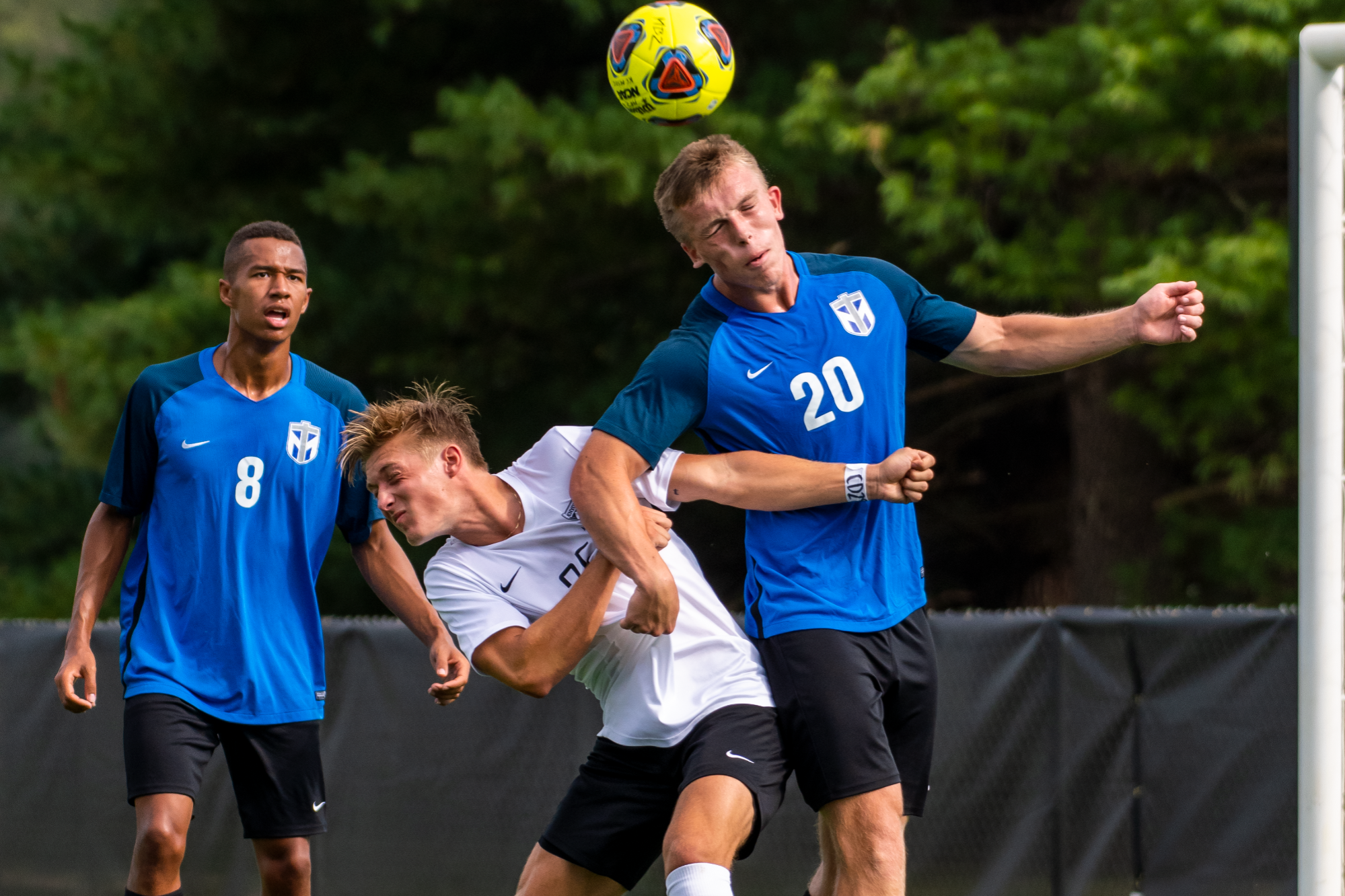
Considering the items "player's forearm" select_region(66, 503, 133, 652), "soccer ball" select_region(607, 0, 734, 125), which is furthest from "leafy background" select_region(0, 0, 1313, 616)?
"player's forearm" select_region(66, 503, 133, 652)

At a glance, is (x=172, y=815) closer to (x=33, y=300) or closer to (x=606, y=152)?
(x=606, y=152)

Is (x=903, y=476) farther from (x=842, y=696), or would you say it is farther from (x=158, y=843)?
(x=158, y=843)

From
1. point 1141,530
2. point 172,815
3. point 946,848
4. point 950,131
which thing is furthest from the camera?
point 1141,530

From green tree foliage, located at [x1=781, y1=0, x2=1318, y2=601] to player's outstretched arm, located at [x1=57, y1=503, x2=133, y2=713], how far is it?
235 inches

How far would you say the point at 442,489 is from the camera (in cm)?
373

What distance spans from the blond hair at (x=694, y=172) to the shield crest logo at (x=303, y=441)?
1.37 meters

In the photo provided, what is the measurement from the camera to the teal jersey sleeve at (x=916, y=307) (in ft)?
13.2

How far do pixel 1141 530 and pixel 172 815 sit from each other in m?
8.70

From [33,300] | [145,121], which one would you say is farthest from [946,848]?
[33,300]

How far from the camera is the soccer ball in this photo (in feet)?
16.9

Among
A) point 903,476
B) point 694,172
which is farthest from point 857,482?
point 694,172

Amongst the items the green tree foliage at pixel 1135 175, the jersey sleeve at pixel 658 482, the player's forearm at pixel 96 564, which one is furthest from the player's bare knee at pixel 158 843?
Answer: the green tree foliage at pixel 1135 175

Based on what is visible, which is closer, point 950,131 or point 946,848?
point 946,848

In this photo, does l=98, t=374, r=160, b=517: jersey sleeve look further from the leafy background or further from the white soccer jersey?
the leafy background
